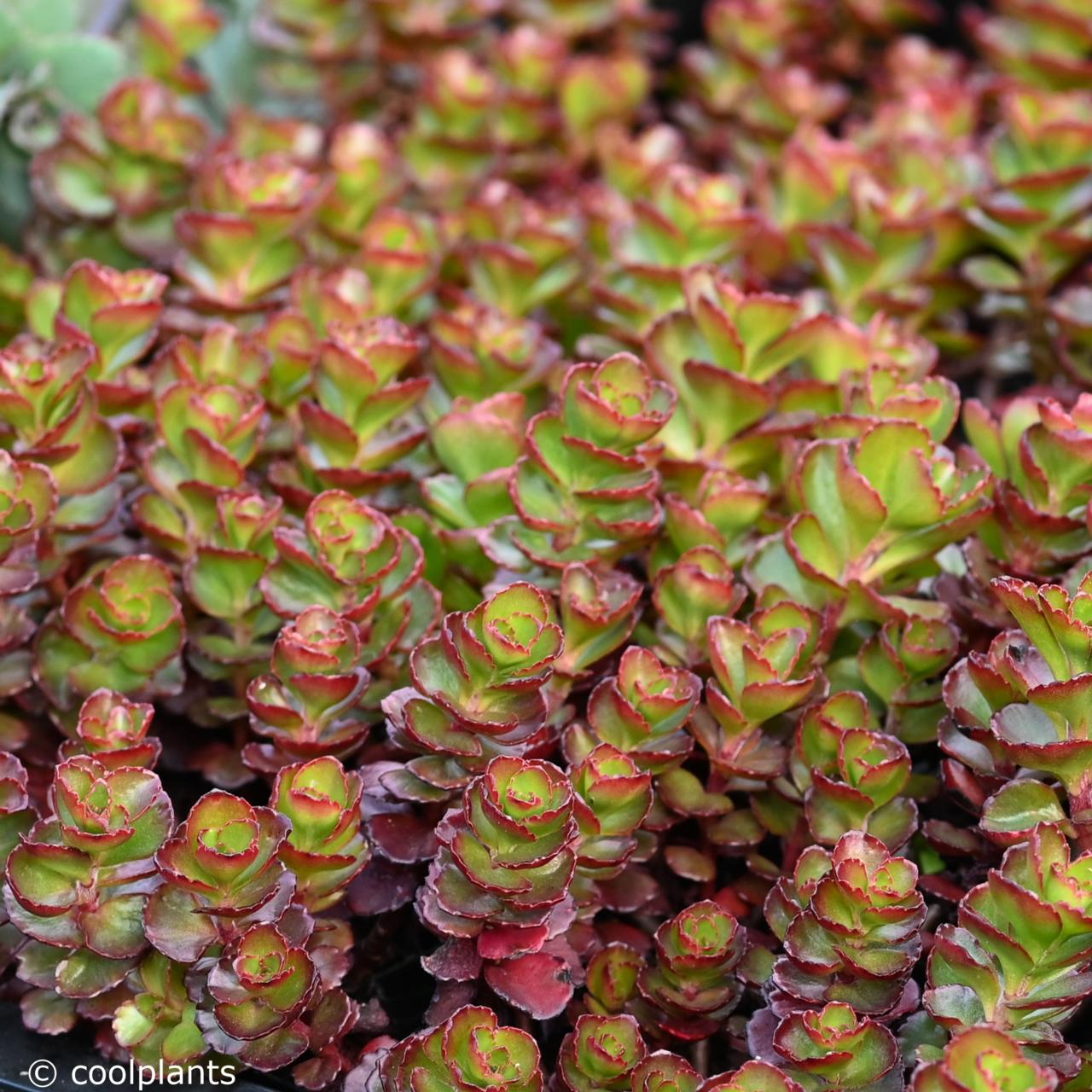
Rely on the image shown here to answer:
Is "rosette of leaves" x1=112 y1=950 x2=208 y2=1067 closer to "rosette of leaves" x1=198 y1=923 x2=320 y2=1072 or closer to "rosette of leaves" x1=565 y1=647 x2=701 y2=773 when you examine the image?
"rosette of leaves" x1=198 y1=923 x2=320 y2=1072

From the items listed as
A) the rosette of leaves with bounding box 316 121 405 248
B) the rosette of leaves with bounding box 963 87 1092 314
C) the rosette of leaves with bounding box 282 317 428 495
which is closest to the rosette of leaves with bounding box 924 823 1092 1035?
the rosette of leaves with bounding box 282 317 428 495

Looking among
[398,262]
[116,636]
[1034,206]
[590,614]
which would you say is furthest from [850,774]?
[1034,206]

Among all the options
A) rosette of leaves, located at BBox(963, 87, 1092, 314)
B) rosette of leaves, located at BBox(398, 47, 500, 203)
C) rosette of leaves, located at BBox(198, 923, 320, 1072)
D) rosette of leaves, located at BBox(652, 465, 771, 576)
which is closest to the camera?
rosette of leaves, located at BBox(198, 923, 320, 1072)

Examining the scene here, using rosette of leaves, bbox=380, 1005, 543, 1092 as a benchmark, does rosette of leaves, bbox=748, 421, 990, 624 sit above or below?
above

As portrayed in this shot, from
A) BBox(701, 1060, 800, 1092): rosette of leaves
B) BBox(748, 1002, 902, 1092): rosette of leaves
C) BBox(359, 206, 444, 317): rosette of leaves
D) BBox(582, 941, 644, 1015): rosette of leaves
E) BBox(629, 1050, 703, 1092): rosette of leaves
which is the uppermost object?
BBox(359, 206, 444, 317): rosette of leaves

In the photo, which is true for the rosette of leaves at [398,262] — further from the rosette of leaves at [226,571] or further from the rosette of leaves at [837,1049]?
the rosette of leaves at [837,1049]

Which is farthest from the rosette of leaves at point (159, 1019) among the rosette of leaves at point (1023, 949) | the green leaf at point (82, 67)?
the green leaf at point (82, 67)
